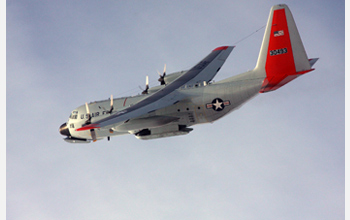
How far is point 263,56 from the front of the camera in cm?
2431

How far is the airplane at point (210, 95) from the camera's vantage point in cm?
2328

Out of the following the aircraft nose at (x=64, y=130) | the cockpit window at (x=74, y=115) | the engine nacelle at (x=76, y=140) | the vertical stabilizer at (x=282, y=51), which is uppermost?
the vertical stabilizer at (x=282, y=51)

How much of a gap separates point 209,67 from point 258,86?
6.47 m

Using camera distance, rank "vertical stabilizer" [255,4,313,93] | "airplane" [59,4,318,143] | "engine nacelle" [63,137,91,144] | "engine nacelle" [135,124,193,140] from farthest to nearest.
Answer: "engine nacelle" [63,137,91,144] < "engine nacelle" [135,124,193,140] < "airplane" [59,4,318,143] < "vertical stabilizer" [255,4,313,93]

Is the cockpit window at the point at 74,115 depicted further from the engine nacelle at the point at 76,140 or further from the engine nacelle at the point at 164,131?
the engine nacelle at the point at 164,131

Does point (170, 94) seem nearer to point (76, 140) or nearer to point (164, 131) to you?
point (164, 131)

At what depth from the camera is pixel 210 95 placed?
24.6 metres

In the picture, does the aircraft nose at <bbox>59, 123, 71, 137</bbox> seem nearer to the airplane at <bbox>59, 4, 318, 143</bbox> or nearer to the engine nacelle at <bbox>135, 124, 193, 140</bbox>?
the airplane at <bbox>59, 4, 318, 143</bbox>

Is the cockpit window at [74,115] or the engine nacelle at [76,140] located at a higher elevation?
the cockpit window at [74,115]

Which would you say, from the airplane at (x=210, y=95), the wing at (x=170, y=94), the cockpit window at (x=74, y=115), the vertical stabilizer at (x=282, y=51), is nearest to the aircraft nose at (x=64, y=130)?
the cockpit window at (x=74, y=115)

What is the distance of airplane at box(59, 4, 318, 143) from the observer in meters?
23.3

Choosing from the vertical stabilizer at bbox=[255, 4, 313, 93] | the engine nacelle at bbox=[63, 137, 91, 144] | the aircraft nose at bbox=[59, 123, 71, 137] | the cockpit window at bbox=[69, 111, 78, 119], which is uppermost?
the vertical stabilizer at bbox=[255, 4, 313, 93]

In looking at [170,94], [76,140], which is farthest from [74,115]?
[170,94]

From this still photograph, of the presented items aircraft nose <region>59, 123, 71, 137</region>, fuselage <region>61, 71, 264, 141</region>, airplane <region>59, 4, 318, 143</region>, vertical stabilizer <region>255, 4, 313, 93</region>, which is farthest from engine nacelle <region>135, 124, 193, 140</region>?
aircraft nose <region>59, 123, 71, 137</region>
